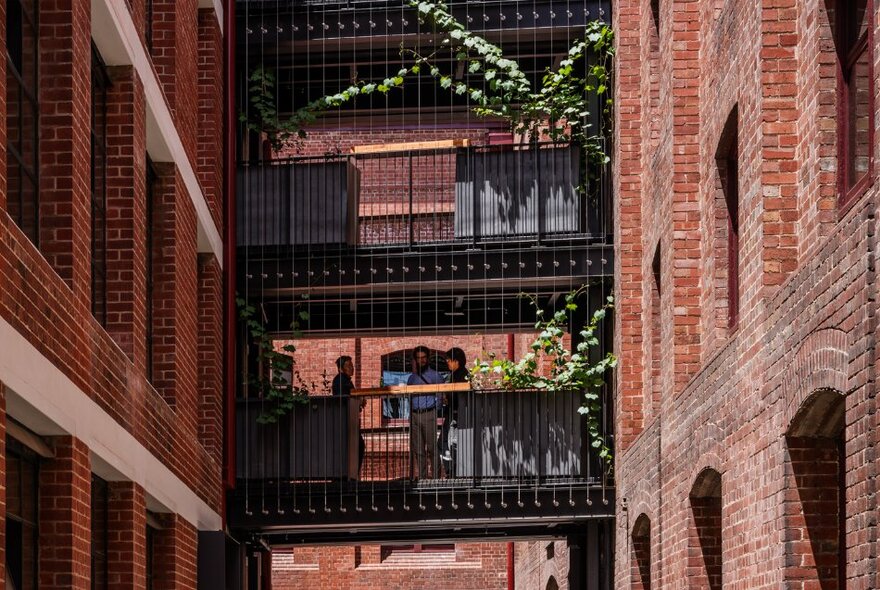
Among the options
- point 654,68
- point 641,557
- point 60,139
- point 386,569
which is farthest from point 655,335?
point 386,569

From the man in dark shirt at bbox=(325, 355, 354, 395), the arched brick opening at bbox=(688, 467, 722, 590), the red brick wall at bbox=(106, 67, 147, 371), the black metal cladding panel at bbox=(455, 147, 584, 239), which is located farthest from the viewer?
the man in dark shirt at bbox=(325, 355, 354, 395)

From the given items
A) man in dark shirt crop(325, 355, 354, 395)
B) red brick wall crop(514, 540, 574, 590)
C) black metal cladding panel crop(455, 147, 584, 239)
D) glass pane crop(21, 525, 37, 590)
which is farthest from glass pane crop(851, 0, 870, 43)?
red brick wall crop(514, 540, 574, 590)

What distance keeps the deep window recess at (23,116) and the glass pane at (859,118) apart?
15.3 ft

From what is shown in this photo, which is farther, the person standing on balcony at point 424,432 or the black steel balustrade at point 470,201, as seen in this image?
the person standing on balcony at point 424,432

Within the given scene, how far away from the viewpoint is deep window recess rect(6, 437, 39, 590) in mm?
9906

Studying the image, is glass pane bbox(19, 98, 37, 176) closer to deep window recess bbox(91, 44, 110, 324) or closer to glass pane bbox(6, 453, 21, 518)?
glass pane bbox(6, 453, 21, 518)

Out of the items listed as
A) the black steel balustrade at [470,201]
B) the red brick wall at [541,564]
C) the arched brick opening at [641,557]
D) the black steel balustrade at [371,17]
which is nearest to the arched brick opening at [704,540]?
the arched brick opening at [641,557]

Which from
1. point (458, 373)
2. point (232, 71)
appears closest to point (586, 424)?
point (232, 71)

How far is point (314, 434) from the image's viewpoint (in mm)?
19250

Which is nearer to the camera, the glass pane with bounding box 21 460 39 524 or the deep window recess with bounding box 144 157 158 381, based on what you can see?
the glass pane with bounding box 21 460 39 524

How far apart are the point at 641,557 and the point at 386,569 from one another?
1650 cm

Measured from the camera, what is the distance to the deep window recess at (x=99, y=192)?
13.0 metres

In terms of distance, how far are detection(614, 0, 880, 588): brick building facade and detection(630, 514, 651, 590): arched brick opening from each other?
26.6 inches

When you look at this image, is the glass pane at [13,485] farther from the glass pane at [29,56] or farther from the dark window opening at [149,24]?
the dark window opening at [149,24]
